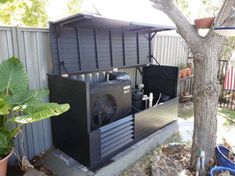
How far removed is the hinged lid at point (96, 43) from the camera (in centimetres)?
273

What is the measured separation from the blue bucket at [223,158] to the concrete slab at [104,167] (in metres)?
0.97

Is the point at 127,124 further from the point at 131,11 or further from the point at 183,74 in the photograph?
the point at 183,74

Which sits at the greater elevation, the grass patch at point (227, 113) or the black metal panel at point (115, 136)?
the black metal panel at point (115, 136)

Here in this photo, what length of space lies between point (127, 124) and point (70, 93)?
92 cm

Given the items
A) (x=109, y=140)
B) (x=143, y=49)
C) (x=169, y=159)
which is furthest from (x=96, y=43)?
(x=169, y=159)

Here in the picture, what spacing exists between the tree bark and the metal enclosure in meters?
0.72

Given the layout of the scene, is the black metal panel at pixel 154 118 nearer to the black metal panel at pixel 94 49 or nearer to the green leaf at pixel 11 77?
the black metal panel at pixel 94 49

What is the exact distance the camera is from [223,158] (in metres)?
2.52

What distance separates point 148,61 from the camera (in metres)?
4.38

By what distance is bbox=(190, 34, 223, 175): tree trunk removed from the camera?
2350mm

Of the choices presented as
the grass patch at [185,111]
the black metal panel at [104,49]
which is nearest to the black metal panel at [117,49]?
the black metal panel at [104,49]

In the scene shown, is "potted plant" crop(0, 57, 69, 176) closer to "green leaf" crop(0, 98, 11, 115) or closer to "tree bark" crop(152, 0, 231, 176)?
"green leaf" crop(0, 98, 11, 115)

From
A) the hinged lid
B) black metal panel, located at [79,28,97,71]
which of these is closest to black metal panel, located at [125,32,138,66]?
the hinged lid

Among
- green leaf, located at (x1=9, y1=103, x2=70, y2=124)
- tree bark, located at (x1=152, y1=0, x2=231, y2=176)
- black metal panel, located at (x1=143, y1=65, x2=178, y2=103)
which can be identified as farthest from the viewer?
black metal panel, located at (x1=143, y1=65, x2=178, y2=103)
